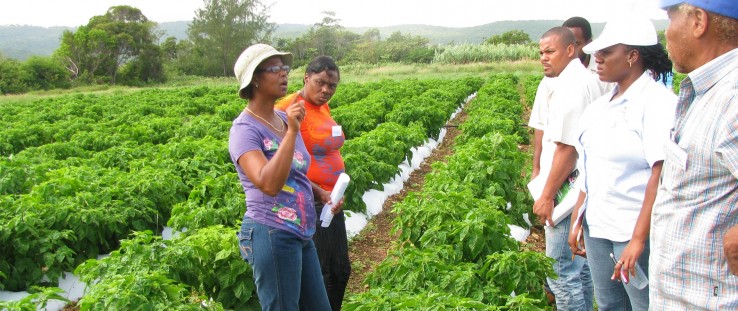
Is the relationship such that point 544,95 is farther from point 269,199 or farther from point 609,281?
point 269,199

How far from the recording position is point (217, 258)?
3.90 metres

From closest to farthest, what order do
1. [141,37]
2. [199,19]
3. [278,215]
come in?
[278,215] < [141,37] < [199,19]

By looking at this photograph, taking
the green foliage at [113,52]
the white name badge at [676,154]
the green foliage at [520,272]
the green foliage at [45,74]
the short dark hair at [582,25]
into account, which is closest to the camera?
the white name badge at [676,154]

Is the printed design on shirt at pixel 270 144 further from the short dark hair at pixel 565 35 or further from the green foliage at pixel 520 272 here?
the short dark hair at pixel 565 35

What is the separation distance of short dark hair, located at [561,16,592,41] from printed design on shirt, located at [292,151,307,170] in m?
2.53

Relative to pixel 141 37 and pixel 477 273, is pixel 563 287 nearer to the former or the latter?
pixel 477 273

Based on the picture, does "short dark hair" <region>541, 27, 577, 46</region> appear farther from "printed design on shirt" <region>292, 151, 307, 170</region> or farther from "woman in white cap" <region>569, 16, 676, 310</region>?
"printed design on shirt" <region>292, 151, 307, 170</region>

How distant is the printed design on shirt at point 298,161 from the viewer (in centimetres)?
291

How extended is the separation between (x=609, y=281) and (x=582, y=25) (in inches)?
88.0

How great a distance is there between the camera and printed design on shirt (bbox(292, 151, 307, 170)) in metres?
2.91

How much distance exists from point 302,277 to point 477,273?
1.27 m

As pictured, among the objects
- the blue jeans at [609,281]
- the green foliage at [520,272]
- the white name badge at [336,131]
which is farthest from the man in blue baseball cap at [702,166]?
the white name badge at [336,131]

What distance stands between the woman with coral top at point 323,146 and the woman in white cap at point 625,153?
1.57 meters

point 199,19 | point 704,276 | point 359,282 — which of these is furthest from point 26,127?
point 199,19
